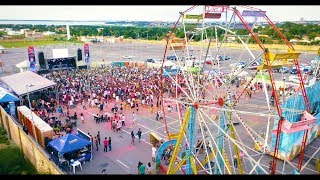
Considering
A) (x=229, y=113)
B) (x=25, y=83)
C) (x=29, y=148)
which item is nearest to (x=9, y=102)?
(x=25, y=83)

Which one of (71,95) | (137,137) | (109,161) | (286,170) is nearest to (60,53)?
(71,95)

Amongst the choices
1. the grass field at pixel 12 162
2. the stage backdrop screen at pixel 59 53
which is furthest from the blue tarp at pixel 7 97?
the stage backdrop screen at pixel 59 53

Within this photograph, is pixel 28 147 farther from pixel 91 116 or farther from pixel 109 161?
pixel 91 116

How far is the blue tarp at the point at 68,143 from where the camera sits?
16970 mm

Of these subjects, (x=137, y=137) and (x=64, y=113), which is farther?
(x=64, y=113)

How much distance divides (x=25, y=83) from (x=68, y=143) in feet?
46.7

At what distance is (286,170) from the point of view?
678 inches

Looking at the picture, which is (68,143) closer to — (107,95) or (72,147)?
(72,147)

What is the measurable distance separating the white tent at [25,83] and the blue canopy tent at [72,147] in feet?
35.2

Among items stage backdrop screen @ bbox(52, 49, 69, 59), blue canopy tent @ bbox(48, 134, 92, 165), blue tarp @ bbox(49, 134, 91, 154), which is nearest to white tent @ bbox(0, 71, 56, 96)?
stage backdrop screen @ bbox(52, 49, 69, 59)

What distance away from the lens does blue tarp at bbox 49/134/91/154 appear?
55.7 ft

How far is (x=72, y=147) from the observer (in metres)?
17.3

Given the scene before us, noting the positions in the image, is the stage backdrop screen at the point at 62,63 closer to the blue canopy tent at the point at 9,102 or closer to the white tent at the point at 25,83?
the white tent at the point at 25,83
